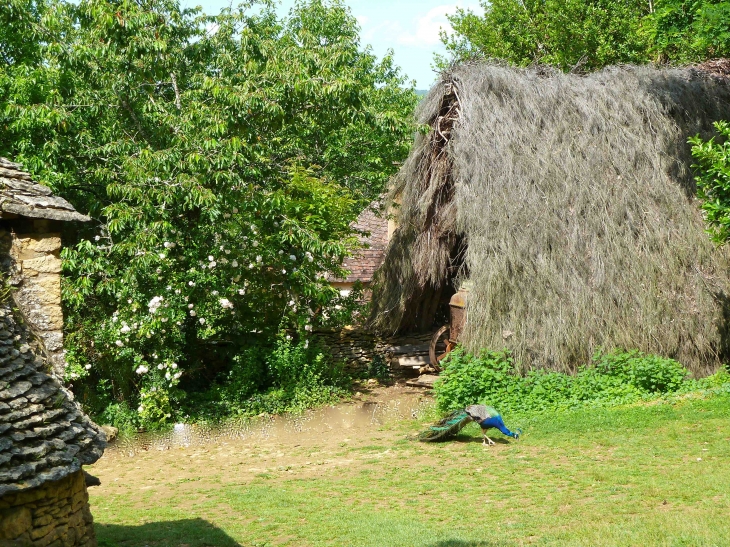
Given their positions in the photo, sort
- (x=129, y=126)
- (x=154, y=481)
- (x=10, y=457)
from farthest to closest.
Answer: (x=129, y=126) → (x=154, y=481) → (x=10, y=457)

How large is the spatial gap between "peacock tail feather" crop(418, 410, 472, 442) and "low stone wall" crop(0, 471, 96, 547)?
5.43 metres

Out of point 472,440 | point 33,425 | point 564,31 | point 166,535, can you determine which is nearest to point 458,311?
point 472,440

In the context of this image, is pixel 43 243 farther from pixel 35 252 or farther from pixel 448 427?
pixel 448 427

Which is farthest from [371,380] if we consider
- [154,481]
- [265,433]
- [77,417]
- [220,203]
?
[77,417]

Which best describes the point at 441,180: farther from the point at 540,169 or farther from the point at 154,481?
the point at 154,481

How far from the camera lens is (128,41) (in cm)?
1309

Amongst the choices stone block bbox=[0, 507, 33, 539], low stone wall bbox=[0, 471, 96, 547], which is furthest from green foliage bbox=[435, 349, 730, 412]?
stone block bbox=[0, 507, 33, 539]

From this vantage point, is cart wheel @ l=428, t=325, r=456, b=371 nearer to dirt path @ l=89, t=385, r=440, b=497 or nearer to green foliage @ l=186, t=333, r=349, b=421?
dirt path @ l=89, t=385, r=440, b=497

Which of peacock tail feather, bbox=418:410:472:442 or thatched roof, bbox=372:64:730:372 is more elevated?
thatched roof, bbox=372:64:730:372

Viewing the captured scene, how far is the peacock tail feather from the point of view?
1080cm

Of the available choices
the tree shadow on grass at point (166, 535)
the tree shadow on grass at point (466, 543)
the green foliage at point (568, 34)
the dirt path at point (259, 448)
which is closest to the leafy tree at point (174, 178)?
the dirt path at point (259, 448)

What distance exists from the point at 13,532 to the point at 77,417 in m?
0.96

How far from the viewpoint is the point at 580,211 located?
13133 millimetres

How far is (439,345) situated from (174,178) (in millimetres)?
6309
